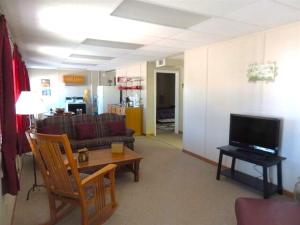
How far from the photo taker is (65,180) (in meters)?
2.10

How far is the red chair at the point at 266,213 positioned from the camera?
1.67 m

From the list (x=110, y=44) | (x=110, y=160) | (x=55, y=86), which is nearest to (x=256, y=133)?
(x=110, y=160)

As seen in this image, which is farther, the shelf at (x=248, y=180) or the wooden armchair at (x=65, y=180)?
the shelf at (x=248, y=180)

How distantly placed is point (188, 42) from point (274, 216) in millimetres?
3118

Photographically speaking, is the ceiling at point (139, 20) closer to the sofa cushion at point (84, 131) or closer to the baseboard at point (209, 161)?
the sofa cushion at point (84, 131)

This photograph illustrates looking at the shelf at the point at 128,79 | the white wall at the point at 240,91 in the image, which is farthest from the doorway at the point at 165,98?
the white wall at the point at 240,91

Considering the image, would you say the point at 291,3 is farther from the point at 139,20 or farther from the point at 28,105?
the point at 28,105

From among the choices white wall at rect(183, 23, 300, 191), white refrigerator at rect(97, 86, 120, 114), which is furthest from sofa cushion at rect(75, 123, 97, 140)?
white refrigerator at rect(97, 86, 120, 114)

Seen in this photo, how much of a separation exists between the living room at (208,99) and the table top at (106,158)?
429mm

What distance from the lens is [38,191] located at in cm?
308

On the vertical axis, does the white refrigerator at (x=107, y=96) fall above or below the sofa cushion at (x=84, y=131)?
above

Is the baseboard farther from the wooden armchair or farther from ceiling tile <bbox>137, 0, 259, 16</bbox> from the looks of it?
ceiling tile <bbox>137, 0, 259, 16</bbox>

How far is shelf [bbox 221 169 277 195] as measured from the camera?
3021 millimetres

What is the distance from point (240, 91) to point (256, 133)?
816 mm
